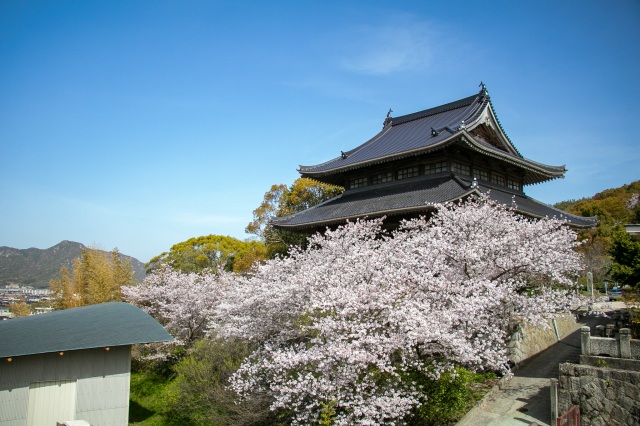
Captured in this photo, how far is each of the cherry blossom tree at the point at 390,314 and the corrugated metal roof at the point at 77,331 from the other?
305cm

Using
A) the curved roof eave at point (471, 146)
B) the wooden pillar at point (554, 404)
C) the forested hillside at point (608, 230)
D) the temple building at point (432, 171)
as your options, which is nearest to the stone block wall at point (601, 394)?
the wooden pillar at point (554, 404)

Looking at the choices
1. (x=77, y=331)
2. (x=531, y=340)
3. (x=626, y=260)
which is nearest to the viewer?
(x=77, y=331)

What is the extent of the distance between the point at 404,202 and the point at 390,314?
8.80 m

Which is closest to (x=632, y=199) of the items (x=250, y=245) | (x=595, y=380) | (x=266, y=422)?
(x=250, y=245)

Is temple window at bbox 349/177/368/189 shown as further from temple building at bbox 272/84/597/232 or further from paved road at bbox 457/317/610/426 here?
paved road at bbox 457/317/610/426

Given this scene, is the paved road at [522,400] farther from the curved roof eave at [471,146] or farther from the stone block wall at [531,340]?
the curved roof eave at [471,146]

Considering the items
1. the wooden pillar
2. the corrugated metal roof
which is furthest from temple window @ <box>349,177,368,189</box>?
the wooden pillar

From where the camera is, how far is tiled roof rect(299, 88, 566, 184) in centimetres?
2009

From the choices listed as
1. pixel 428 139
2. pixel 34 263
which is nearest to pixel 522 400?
pixel 428 139

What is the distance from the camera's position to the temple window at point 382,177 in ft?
75.0

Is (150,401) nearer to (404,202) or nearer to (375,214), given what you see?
(375,214)

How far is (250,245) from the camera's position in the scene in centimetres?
4509

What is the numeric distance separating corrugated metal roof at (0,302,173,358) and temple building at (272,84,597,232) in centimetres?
938

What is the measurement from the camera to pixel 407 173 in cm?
2212
